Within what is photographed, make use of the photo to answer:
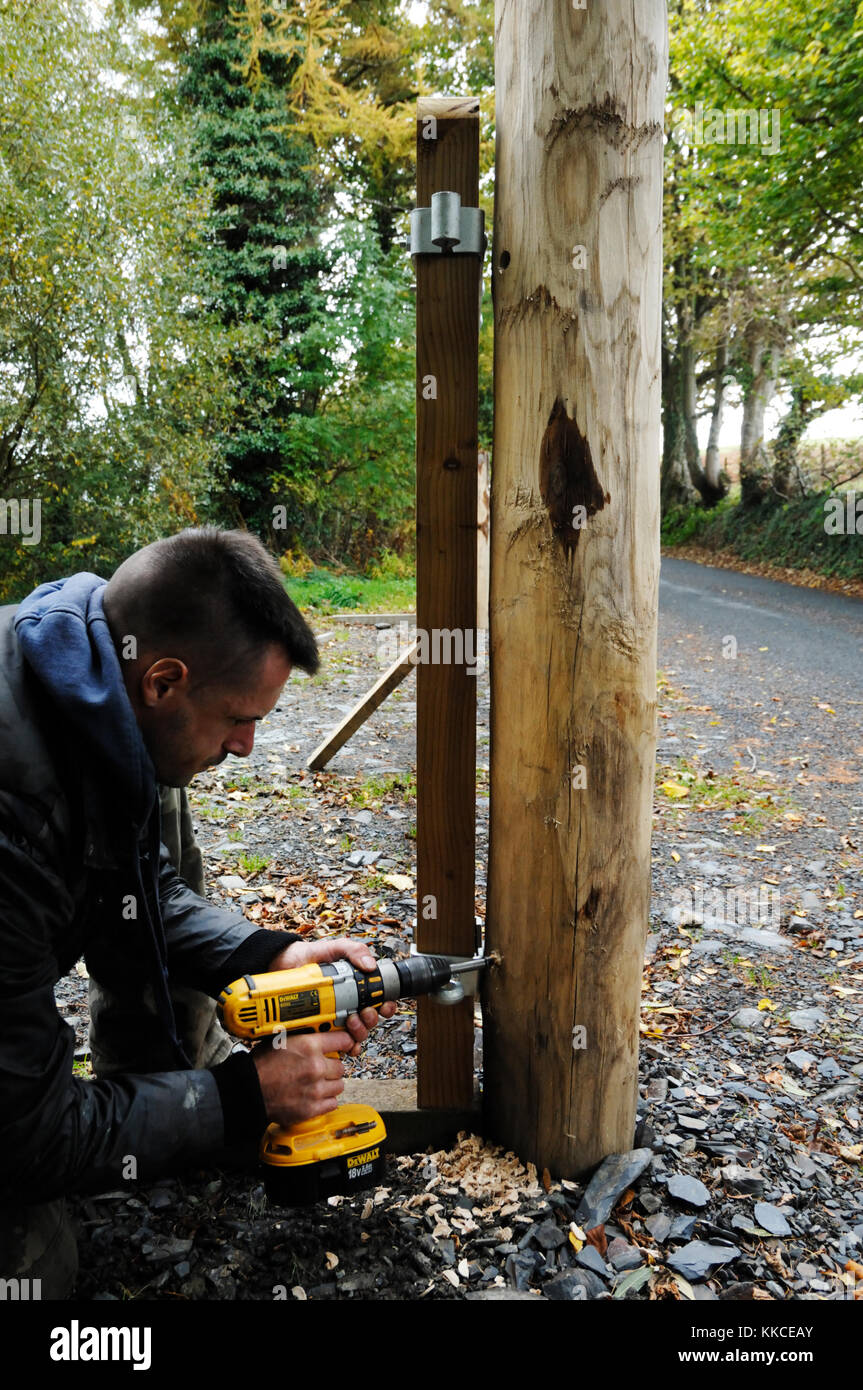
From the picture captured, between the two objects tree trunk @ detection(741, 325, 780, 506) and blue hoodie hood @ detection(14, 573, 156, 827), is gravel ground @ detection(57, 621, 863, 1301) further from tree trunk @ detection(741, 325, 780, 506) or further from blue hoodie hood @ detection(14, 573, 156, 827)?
tree trunk @ detection(741, 325, 780, 506)

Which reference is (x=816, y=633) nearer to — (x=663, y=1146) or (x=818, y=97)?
(x=818, y=97)

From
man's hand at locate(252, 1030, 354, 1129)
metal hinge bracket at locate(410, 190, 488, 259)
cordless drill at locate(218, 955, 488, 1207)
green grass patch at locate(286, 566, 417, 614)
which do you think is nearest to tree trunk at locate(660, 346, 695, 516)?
green grass patch at locate(286, 566, 417, 614)

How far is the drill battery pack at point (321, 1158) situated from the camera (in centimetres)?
211

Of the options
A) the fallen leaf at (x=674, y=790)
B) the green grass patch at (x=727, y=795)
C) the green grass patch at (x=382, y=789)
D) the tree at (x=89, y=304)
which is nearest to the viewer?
the green grass patch at (x=727, y=795)

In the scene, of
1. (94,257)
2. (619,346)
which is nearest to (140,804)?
(619,346)

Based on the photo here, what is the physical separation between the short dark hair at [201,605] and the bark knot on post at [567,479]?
0.66 m

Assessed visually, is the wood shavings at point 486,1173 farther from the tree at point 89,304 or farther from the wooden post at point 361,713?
the tree at point 89,304

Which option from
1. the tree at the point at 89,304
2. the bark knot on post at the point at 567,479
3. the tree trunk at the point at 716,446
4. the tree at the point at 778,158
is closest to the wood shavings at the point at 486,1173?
the bark knot on post at the point at 567,479

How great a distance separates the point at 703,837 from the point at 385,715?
3383 mm

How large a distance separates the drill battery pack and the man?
7cm

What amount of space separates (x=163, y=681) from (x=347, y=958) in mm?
896

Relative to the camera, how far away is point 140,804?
1978 mm

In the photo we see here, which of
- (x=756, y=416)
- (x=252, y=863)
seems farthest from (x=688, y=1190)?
(x=756, y=416)

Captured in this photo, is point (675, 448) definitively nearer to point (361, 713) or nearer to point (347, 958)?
point (361, 713)
